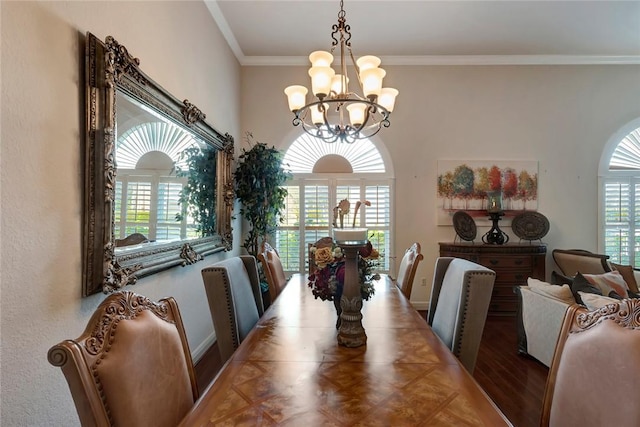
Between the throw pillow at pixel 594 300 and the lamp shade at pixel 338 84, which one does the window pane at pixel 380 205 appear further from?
the throw pillow at pixel 594 300

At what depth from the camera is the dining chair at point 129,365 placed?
756 mm

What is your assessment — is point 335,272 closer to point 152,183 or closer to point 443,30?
point 152,183

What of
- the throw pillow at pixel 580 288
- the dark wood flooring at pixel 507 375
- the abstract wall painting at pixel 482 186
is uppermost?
the abstract wall painting at pixel 482 186

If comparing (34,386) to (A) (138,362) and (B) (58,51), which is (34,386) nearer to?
(A) (138,362)

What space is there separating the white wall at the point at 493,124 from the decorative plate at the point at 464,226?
0.20m

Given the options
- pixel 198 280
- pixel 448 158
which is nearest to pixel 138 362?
pixel 198 280

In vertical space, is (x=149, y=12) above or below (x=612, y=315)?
above

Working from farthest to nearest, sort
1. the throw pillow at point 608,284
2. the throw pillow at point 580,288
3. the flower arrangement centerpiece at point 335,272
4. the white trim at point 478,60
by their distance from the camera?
the white trim at point 478,60 < the throw pillow at point 608,284 < the throw pillow at point 580,288 < the flower arrangement centerpiece at point 335,272

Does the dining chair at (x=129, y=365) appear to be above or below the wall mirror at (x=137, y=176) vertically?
below

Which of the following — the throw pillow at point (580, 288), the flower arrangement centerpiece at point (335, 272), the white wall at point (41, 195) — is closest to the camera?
the white wall at point (41, 195)

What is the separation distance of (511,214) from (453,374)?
12.8 ft

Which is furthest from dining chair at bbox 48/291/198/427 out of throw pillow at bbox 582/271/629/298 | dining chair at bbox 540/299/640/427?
throw pillow at bbox 582/271/629/298

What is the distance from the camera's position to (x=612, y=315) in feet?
3.09

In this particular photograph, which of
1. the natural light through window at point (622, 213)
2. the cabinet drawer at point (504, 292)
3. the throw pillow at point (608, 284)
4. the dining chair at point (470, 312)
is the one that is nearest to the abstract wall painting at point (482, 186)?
the cabinet drawer at point (504, 292)
